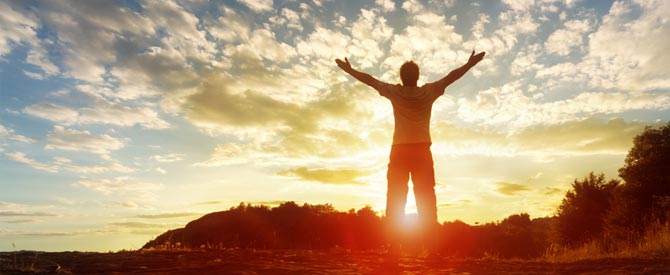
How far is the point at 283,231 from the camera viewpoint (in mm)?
41562

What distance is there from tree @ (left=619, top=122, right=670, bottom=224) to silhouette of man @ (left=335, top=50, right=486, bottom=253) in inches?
1176

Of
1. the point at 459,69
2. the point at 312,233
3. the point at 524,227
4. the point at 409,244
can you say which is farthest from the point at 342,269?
the point at 524,227

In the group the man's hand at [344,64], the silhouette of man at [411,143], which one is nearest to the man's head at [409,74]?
the silhouette of man at [411,143]

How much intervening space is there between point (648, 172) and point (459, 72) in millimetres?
32722

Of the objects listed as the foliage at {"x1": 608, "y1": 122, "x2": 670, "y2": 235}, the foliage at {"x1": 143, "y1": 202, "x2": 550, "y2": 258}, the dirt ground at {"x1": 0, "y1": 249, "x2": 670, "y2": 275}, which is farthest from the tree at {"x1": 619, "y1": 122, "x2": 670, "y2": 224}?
the dirt ground at {"x1": 0, "y1": 249, "x2": 670, "y2": 275}

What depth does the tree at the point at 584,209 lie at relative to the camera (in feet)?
121

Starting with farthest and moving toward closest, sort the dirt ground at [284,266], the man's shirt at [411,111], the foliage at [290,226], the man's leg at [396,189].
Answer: the foliage at [290,226] → the man's leg at [396,189] → the man's shirt at [411,111] → the dirt ground at [284,266]

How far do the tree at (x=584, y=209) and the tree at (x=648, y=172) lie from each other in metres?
3.68

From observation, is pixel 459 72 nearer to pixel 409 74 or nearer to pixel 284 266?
pixel 409 74

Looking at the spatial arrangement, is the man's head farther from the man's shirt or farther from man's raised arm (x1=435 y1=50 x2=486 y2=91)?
man's raised arm (x1=435 y1=50 x2=486 y2=91)

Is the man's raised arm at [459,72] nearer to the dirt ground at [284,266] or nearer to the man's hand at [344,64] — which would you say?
the man's hand at [344,64]

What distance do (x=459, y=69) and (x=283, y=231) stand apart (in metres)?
36.4

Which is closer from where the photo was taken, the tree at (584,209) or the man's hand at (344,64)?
the man's hand at (344,64)

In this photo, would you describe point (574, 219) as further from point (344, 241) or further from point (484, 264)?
point (484, 264)
